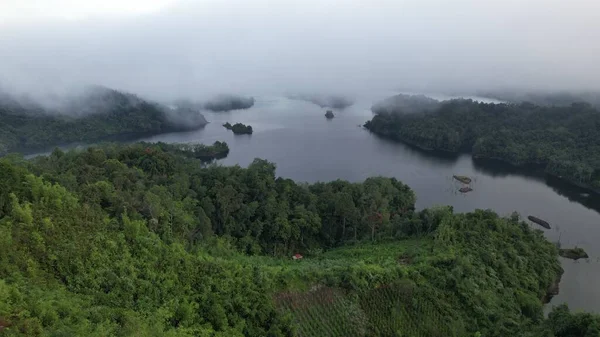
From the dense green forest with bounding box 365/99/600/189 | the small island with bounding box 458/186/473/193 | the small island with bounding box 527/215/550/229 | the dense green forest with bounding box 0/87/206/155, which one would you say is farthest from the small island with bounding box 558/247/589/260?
the dense green forest with bounding box 0/87/206/155

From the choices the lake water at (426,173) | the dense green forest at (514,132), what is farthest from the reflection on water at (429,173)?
the dense green forest at (514,132)

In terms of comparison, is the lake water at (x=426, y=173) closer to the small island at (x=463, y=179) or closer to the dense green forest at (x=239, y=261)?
the small island at (x=463, y=179)

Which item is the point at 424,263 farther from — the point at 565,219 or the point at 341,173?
the point at 341,173

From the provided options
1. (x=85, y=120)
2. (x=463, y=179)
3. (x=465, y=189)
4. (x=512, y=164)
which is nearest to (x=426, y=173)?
(x=463, y=179)

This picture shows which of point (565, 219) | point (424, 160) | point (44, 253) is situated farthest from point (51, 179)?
point (424, 160)

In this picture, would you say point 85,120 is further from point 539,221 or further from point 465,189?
point 539,221

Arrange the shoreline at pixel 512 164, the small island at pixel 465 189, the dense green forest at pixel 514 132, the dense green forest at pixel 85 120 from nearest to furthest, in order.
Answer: the small island at pixel 465 189 < the shoreline at pixel 512 164 < the dense green forest at pixel 514 132 < the dense green forest at pixel 85 120
